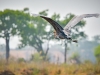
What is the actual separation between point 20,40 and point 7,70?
5751 mm

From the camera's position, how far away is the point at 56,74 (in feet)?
33.8

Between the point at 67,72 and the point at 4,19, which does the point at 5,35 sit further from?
the point at 67,72

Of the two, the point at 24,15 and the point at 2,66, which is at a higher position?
the point at 24,15

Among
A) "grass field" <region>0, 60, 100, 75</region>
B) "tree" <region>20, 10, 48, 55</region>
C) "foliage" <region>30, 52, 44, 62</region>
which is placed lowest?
"grass field" <region>0, 60, 100, 75</region>

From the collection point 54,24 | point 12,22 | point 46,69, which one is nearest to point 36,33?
point 12,22

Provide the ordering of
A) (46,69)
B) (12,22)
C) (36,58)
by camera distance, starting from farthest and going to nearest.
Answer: (12,22) < (36,58) < (46,69)

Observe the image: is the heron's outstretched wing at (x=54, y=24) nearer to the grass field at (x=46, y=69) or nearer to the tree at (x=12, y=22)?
the grass field at (x=46, y=69)

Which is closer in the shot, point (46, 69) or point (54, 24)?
point (54, 24)

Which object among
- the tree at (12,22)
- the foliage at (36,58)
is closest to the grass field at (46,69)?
the foliage at (36,58)

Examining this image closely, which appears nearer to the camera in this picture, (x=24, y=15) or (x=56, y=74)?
(x=56, y=74)

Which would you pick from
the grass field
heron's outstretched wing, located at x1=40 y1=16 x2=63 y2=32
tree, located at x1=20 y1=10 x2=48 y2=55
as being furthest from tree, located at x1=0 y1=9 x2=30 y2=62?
heron's outstretched wing, located at x1=40 y1=16 x2=63 y2=32

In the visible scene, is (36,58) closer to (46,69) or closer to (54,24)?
(46,69)

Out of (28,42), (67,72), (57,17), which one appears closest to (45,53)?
(28,42)

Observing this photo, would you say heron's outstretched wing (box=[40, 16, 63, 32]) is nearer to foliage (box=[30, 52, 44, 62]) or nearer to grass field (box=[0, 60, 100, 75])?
grass field (box=[0, 60, 100, 75])
